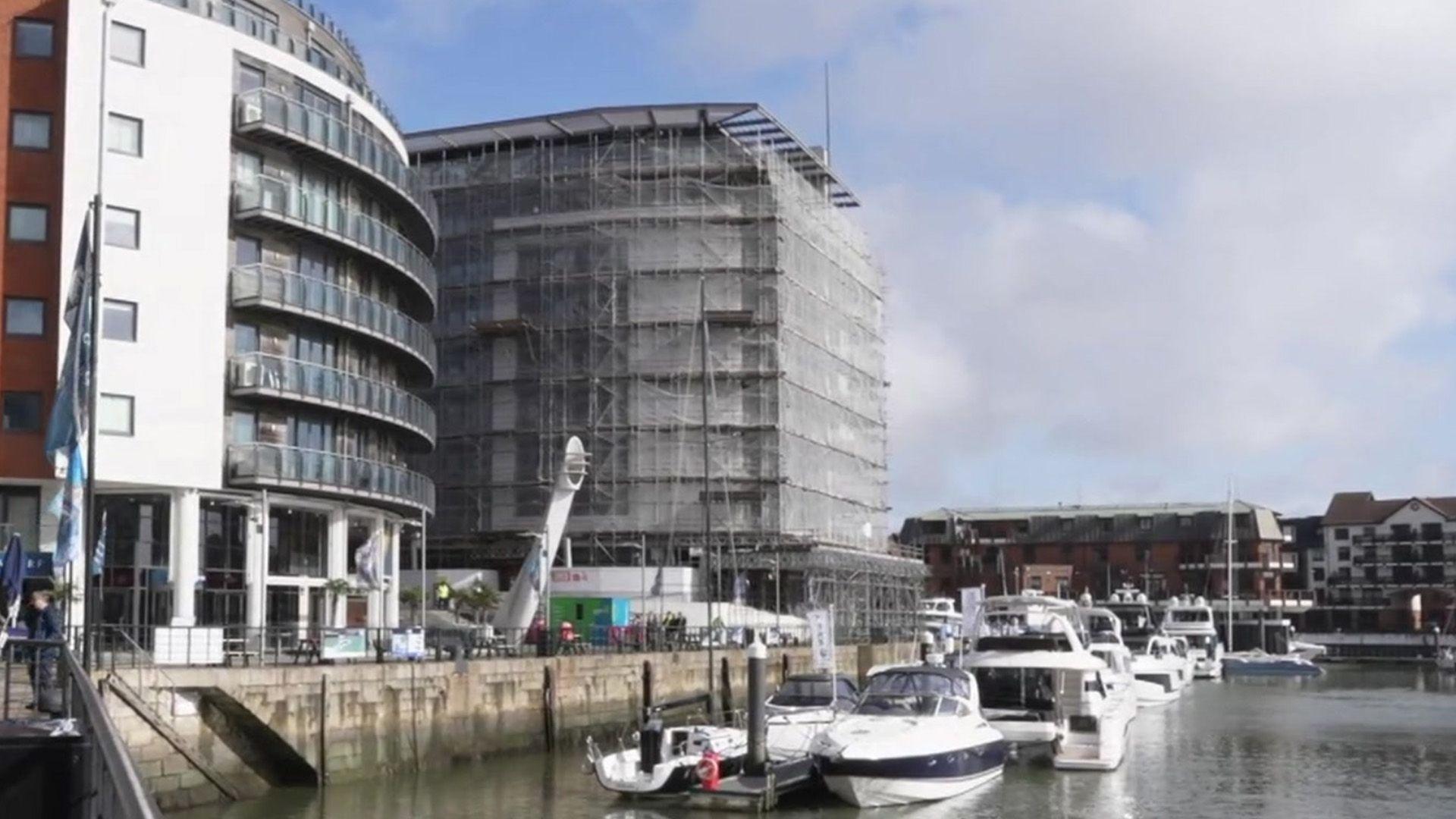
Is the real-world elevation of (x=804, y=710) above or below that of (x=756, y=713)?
below

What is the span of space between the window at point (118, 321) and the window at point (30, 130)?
15.2 feet

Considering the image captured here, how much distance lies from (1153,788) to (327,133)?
104 ft

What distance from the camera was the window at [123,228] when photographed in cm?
4503

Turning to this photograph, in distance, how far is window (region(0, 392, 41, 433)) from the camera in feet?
143

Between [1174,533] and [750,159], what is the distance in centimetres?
7920

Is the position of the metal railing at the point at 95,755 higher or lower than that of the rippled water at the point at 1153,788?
higher

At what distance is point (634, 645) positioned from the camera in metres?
57.9

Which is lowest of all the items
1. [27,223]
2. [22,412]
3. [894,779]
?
[894,779]

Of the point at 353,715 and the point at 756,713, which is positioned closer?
the point at 756,713

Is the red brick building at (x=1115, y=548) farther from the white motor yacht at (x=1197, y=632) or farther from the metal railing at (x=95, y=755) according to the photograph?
the metal railing at (x=95, y=755)

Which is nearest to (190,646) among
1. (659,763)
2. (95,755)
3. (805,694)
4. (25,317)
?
(659,763)

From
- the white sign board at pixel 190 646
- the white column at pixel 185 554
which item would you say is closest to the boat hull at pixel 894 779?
the white sign board at pixel 190 646

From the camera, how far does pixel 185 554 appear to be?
4647 cm

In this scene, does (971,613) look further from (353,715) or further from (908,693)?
(353,715)
